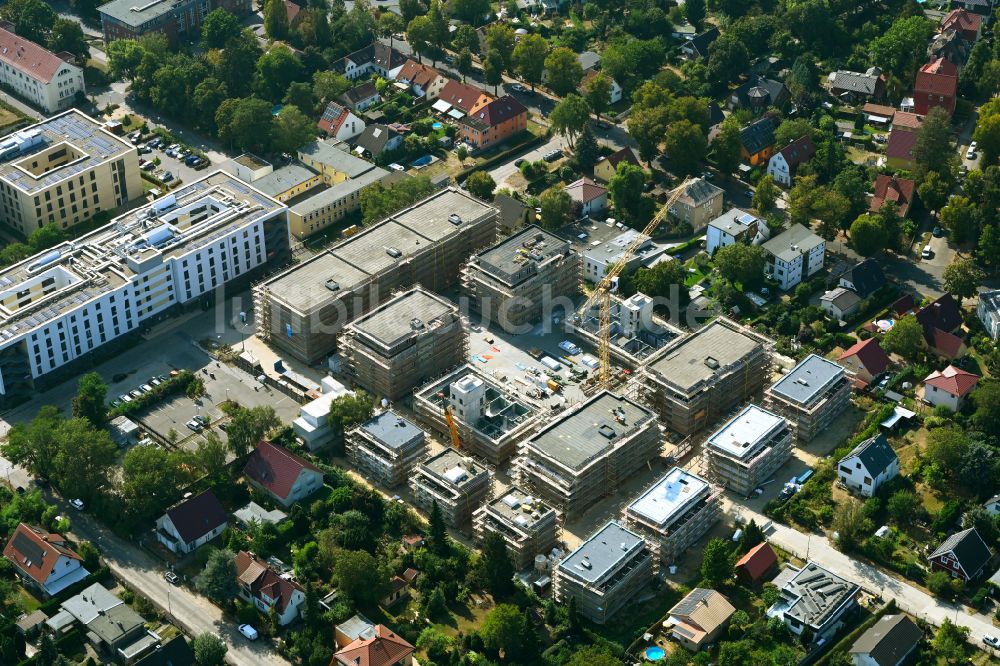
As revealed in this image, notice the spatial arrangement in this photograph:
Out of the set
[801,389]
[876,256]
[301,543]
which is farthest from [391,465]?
[876,256]

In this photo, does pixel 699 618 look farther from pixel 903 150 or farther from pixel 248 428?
pixel 903 150

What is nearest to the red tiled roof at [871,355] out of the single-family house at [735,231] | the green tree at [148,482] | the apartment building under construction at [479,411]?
the single-family house at [735,231]

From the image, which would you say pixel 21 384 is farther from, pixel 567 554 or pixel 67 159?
pixel 567 554

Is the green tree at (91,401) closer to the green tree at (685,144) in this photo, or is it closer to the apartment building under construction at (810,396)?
the apartment building under construction at (810,396)

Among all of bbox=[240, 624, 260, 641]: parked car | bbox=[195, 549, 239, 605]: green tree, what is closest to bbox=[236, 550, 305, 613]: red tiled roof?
bbox=[195, 549, 239, 605]: green tree

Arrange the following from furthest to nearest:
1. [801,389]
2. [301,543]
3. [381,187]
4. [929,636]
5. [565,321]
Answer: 1. [381,187]
2. [565,321]
3. [801,389]
4. [301,543]
5. [929,636]

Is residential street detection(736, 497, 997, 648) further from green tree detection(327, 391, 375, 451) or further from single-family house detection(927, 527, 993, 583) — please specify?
green tree detection(327, 391, 375, 451)

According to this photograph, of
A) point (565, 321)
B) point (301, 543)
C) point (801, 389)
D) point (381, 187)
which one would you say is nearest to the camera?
point (301, 543)
